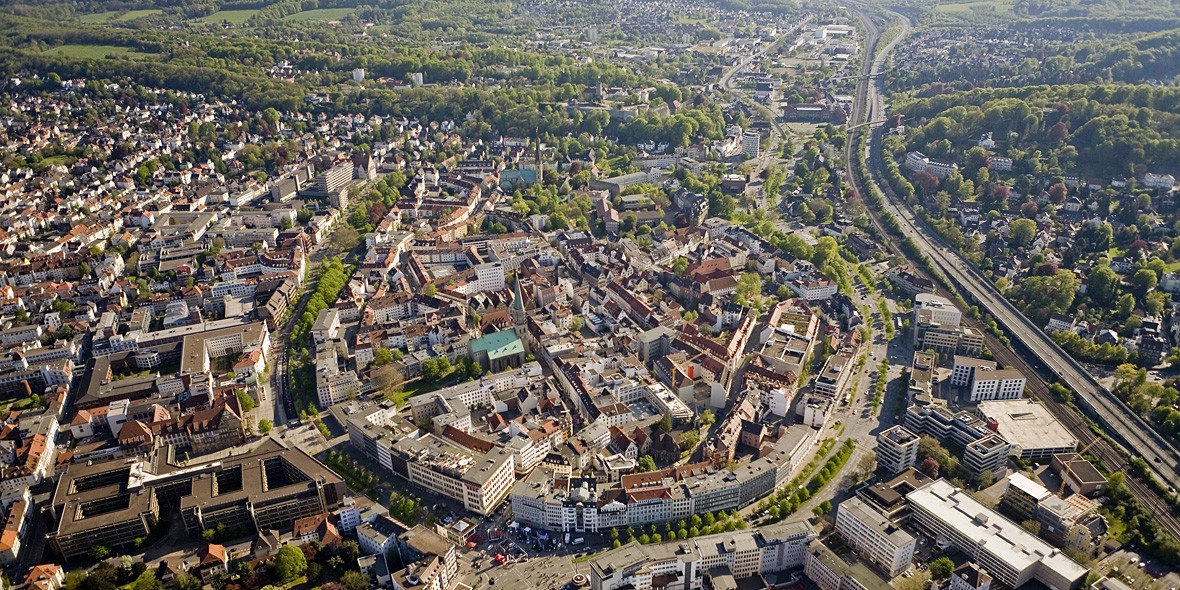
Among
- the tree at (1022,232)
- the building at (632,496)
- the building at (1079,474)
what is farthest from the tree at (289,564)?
the tree at (1022,232)

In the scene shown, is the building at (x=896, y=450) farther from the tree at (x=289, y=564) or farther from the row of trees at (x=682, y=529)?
the tree at (x=289, y=564)

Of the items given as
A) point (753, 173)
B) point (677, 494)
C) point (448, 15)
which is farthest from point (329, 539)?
point (448, 15)

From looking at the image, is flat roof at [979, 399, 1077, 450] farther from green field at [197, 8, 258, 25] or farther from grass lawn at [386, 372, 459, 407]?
green field at [197, 8, 258, 25]

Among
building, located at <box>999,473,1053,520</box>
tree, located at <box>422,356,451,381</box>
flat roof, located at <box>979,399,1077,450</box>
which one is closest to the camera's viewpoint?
building, located at <box>999,473,1053,520</box>

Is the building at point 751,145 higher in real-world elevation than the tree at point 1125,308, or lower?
higher

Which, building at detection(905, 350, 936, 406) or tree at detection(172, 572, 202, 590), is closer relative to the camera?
tree at detection(172, 572, 202, 590)

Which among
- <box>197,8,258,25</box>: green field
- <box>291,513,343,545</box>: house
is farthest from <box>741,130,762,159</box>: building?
<box>197,8,258,25</box>: green field
